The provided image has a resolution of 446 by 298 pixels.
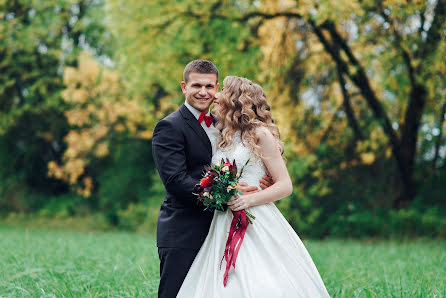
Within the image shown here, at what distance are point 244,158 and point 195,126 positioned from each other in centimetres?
43

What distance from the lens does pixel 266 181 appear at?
3396 millimetres

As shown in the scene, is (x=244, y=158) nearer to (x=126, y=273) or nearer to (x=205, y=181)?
(x=205, y=181)

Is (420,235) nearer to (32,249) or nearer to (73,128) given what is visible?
(32,249)

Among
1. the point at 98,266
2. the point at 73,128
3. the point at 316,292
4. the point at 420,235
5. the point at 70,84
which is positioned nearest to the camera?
the point at 316,292

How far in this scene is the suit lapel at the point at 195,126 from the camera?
334 centimetres

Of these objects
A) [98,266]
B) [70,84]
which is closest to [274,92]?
[70,84]

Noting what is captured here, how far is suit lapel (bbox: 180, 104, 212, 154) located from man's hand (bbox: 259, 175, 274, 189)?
0.44 metres

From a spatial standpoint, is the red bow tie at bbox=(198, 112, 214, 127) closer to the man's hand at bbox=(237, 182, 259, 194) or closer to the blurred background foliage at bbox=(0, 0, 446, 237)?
the man's hand at bbox=(237, 182, 259, 194)

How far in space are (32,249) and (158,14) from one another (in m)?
6.36

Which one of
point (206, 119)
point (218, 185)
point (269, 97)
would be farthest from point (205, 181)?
point (269, 97)

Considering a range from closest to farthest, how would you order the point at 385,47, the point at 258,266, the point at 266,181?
1. the point at 258,266
2. the point at 266,181
3. the point at 385,47

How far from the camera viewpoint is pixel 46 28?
16031 mm

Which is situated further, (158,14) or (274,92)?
(274,92)

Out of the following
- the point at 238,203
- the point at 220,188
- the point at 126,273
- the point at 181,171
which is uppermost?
the point at 181,171
